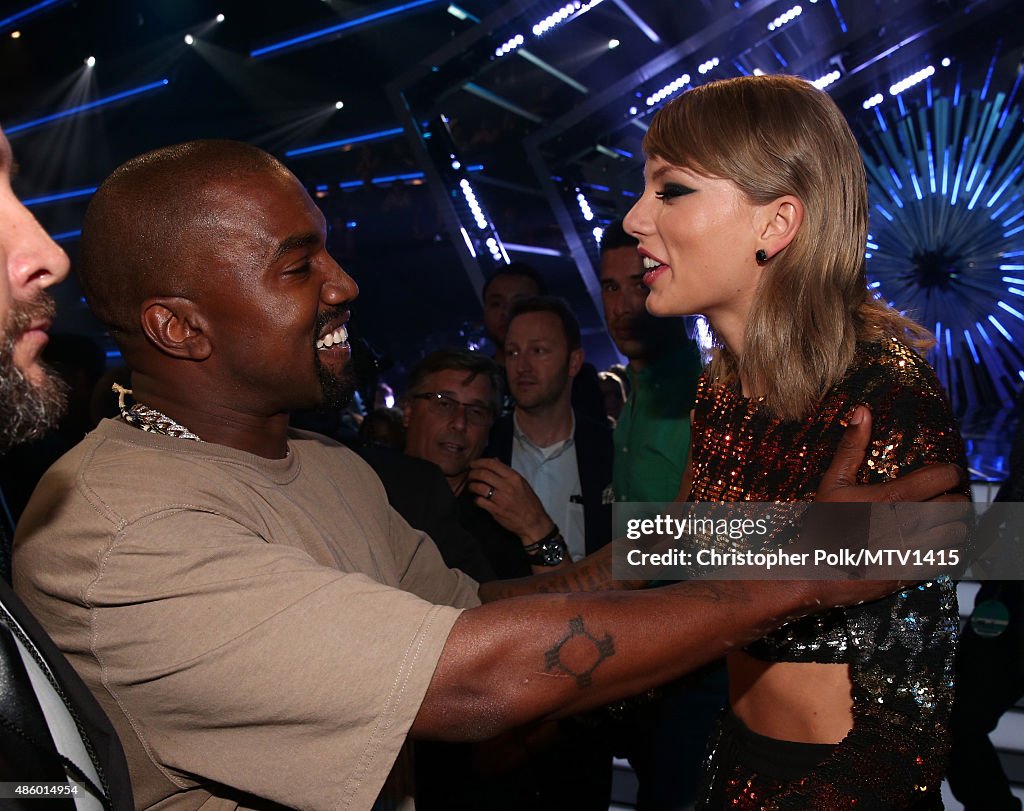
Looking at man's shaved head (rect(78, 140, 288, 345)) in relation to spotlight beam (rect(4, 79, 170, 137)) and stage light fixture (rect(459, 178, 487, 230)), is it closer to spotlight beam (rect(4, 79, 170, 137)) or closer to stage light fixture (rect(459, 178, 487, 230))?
stage light fixture (rect(459, 178, 487, 230))

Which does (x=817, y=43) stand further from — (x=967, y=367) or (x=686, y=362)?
(x=686, y=362)

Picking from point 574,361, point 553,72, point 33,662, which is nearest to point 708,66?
point 553,72

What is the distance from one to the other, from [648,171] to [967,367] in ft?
16.7

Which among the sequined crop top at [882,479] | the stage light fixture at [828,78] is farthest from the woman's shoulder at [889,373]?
the stage light fixture at [828,78]

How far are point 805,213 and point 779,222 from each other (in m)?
0.05

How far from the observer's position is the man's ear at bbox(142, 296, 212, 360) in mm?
1400

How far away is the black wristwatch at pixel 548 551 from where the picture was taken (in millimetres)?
2447

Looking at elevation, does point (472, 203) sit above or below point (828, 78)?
below

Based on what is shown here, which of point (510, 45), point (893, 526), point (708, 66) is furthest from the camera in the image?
point (510, 45)

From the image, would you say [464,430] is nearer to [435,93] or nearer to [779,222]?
[779,222]

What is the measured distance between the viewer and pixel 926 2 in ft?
18.8

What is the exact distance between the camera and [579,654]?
1095 millimetres

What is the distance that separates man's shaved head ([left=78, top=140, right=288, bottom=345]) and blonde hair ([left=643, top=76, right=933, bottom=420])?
84 cm

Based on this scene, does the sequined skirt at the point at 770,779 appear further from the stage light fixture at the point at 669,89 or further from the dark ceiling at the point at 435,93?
the stage light fixture at the point at 669,89
